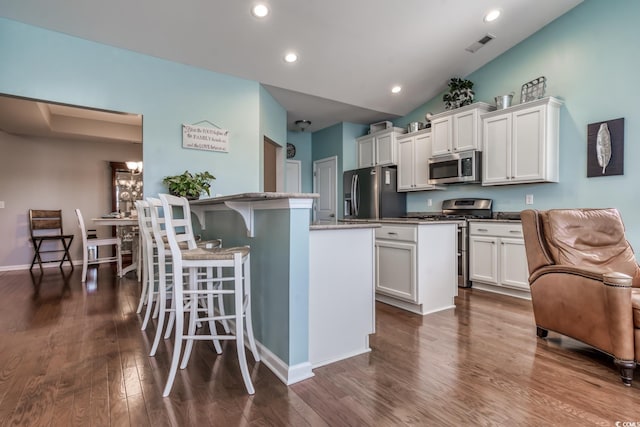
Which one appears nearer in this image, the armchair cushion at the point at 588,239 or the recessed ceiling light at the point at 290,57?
Result: the armchair cushion at the point at 588,239

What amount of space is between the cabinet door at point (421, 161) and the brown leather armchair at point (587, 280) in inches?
98.6

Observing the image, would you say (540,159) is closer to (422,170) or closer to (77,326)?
(422,170)

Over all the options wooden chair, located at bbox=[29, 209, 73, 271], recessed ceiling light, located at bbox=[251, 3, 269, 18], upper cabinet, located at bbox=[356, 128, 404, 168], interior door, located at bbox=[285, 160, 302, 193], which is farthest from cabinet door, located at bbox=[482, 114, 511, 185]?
wooden chair, located at bbox=[29, 209, 73, 271]

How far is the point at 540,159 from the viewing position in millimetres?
3598

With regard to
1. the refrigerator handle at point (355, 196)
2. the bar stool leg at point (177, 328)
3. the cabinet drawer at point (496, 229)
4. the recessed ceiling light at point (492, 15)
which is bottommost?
the bar stool leg at point (177, 328)

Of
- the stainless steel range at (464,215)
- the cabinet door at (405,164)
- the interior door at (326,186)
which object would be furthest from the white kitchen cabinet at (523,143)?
the interior door at (326,186)

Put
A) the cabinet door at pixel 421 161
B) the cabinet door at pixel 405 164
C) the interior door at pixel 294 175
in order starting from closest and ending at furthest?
the cabinet door at pixel 421 161, the cabinet door at pixel 405 164, the interior door at pixel 294 175

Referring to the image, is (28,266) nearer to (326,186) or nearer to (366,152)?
(326,186)

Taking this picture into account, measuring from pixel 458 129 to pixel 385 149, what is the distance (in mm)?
1336

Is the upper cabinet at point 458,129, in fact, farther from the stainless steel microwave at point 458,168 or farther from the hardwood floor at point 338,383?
the hardwood floor at point 338,383

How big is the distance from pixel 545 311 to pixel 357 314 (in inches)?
54.6

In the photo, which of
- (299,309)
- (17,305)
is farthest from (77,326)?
(299,309)

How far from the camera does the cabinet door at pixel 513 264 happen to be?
3.57 meters

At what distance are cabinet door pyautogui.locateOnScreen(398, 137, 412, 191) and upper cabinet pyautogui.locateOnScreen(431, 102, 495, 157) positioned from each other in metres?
Result: 0.48
